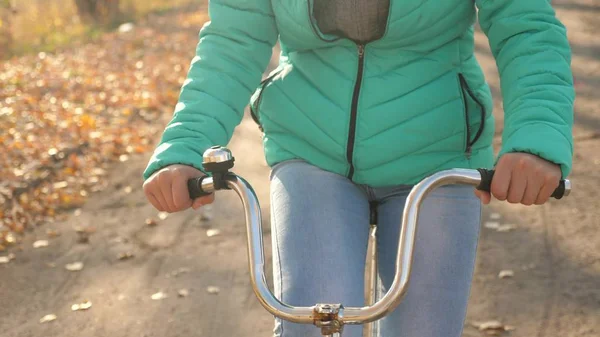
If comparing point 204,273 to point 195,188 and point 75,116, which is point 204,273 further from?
point 75,116

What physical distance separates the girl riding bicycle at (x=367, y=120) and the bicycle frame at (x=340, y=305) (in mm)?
230

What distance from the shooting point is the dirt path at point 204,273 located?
15.3ft

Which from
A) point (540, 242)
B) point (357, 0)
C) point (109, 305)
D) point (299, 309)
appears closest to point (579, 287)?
point (540, 242)

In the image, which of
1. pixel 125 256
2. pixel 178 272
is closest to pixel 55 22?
pixel 125 256

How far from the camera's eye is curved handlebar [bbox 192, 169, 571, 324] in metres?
1.93

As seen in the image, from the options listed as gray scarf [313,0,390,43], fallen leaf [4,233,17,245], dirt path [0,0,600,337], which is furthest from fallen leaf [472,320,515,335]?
fallen leaf [4,233,17,245]

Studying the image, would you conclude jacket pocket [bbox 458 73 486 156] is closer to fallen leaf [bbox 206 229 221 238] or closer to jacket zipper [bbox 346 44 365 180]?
jacket zipper [bbox 346 44 365 180]

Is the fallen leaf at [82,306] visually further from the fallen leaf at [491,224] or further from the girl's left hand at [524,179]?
the girl's left hand at [524,179]

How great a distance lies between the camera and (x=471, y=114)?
2559mm

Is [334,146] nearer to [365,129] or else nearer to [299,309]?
[365,129]

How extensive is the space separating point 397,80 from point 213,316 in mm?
2590

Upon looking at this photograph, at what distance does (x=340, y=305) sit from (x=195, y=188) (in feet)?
1.62

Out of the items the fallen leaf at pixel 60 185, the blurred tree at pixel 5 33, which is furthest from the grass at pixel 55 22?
the fallen leaf at pixel 60 185

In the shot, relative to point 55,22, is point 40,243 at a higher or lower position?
higher
